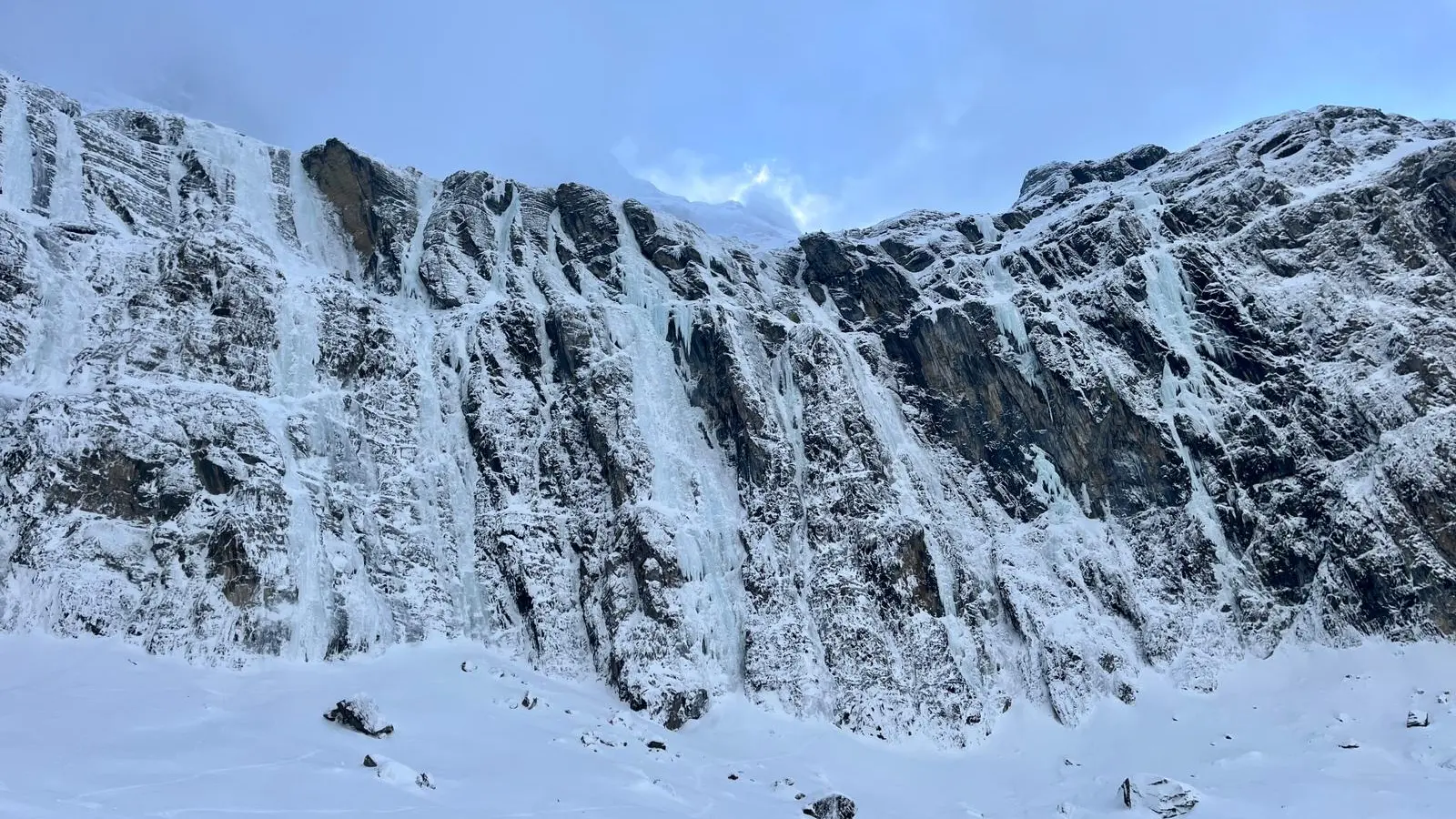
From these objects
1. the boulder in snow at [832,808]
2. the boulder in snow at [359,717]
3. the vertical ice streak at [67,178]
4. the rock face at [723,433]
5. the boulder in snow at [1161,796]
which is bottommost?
the boulder in snow at [1161,796]

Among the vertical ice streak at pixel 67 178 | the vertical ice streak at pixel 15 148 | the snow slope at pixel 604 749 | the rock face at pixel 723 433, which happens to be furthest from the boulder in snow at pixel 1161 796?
the vertical ice streak at pixel 15 148

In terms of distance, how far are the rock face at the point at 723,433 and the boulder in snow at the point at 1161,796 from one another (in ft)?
22.3

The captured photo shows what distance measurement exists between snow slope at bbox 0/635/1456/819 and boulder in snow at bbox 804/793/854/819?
1120 mm

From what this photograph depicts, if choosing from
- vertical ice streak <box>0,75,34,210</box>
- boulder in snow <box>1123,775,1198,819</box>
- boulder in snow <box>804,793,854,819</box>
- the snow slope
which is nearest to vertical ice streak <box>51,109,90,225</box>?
vertical ice streak <box>0,75,34,210</box>

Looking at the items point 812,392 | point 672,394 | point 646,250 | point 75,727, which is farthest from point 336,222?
point 75,727

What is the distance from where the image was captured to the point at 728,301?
185 ft

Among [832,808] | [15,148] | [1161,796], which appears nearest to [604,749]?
[832,808]

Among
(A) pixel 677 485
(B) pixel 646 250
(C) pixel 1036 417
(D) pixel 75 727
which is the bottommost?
(D) pixel 75 727

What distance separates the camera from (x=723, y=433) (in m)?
48.6

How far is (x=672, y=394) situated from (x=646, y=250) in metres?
15.6

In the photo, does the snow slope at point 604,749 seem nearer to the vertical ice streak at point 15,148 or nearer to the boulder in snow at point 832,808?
the boulder in snow at point 832,808

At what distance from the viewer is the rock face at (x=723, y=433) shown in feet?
117

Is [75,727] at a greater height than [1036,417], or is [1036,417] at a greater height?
[1036,417]

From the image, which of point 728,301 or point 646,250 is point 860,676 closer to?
point 728,301
